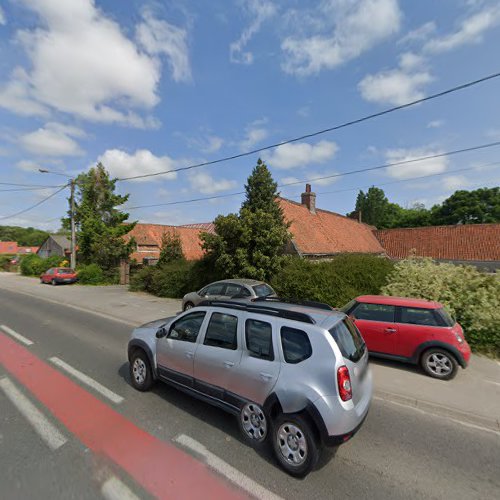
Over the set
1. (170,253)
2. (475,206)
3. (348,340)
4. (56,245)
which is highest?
(475,206)

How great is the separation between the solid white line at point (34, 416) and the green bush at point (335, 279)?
7.97m

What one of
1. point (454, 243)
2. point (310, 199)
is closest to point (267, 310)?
point (310, 199)

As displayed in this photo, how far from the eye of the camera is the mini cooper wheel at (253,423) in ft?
10.6

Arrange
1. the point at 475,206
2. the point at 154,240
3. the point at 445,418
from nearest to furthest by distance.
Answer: the point at 445,418 < the point at 154,240 < the point at 475,206

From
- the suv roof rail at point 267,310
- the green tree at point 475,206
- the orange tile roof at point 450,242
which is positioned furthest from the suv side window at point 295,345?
the green tree at point 475,206

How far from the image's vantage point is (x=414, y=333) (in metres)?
5.50

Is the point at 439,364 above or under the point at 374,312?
under

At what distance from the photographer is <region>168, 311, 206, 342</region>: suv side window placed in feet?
13.1

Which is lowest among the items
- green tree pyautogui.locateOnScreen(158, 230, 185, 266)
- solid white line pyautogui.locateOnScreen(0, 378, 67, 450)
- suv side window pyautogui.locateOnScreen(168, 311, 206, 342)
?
solid white line pyautogui.locateOnScreen(0, 378, 67, 450)

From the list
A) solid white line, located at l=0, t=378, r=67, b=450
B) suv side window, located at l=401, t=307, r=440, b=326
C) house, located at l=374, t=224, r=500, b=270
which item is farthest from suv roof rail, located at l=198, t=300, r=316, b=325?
house, located at l=374, t=224, r=500, b=270

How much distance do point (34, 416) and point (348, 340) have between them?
4.37 metres

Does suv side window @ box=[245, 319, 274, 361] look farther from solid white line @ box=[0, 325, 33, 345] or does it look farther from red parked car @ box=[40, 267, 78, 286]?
red parked car @ box=[40, 267, 78, 286]

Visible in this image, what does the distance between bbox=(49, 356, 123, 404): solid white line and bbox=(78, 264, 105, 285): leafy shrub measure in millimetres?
16784

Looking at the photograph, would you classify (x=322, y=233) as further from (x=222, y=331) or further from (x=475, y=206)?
(x=475, y=206)
